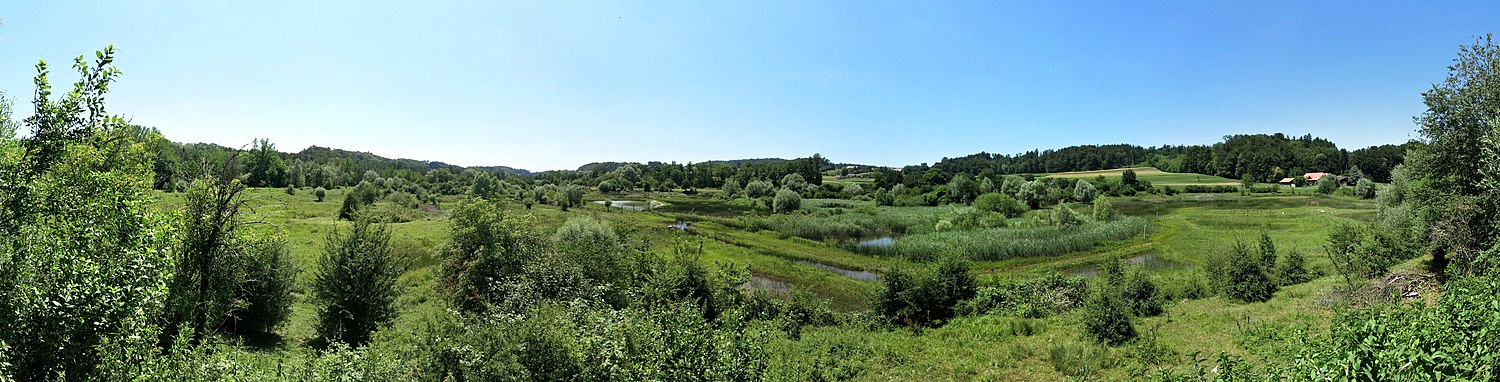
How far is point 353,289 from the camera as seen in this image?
55.9ft

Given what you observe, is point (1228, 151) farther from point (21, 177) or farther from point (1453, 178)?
point (21, 177)

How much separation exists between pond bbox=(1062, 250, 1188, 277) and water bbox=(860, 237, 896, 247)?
14.5 meters

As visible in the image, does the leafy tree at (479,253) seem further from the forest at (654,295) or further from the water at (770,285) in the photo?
the water at (770,285)

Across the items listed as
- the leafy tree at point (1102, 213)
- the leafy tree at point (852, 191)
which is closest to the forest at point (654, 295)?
the leafy tree at point (1102, 213)

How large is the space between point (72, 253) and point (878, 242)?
1855 inches

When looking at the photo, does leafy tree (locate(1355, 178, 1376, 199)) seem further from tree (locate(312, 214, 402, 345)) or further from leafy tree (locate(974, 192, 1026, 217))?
tree (locate(312, 214, 402, 345))

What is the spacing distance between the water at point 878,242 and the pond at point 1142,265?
14.5 m

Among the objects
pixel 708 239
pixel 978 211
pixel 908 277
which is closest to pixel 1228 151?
pixel 978 211

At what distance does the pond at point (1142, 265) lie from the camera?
104ft

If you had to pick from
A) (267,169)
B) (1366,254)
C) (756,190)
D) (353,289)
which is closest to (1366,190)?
(1366,254)

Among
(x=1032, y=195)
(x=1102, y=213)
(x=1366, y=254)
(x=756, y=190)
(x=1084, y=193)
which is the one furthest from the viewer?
(x=756, y=190)

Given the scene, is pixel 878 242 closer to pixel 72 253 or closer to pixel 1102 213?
pixel 1102 213

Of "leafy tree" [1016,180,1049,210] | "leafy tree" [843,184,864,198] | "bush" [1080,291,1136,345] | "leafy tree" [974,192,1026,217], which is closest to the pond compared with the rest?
"bush" [1080,291,1136,345]

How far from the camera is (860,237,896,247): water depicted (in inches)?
1805
